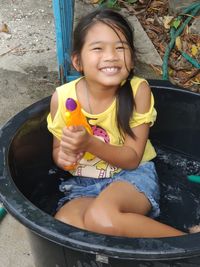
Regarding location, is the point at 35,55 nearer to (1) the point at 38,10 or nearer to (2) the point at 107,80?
(1) the point at 38,10

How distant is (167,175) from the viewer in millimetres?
2057

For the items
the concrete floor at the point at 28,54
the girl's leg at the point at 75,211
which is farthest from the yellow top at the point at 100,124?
the concrete floor at the point at 28,54

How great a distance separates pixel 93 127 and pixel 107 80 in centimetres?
21

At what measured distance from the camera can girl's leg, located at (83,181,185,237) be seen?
4.89 feet

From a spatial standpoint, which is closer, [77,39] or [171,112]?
[77,39]

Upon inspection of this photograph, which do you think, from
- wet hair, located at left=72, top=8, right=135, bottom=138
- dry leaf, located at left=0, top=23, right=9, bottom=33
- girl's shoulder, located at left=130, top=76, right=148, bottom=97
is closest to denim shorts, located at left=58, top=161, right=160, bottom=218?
wet hair, located at left=72, top=8, right=135, bottom=138

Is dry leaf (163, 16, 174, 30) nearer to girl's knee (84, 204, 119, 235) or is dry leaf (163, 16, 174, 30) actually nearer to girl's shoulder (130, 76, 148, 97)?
girl's shoulder (130, 76, 148, 97)

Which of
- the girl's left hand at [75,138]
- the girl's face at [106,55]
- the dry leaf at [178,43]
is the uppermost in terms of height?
the girl's face at [106,55]

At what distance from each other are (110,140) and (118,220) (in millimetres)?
327

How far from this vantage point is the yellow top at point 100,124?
5.58 ft

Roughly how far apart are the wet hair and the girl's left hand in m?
0.33

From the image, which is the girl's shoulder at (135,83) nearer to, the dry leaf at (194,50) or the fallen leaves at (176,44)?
the fallen leaves at (176,44)

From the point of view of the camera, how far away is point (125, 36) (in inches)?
62.7

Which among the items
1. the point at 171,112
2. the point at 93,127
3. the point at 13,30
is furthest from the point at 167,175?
the point at 13,30
